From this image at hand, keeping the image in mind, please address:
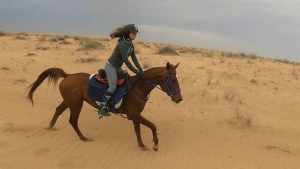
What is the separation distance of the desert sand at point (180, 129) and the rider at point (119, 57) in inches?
55.6

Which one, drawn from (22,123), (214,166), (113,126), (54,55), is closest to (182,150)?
(214,166)

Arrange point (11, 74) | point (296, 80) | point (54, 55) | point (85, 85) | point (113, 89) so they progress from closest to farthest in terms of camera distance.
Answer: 1. point (113, 89)
2. point (85, 85)
3. point (11, 74)
4. point (296, 80)
5. point (54, 55)

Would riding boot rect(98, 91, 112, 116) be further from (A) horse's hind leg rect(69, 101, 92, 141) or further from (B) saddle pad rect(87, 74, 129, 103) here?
(A) horse's hind leg rect(69, 101, 92, 141)

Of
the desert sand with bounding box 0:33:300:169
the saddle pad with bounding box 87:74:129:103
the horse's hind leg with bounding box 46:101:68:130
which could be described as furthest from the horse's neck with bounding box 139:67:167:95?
the horse's hind leg with bounding box 46:101:68:130

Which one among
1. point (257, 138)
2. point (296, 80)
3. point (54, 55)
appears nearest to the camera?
point (257, 138)

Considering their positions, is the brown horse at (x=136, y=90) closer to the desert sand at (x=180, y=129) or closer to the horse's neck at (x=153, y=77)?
the horse's neck at (x=153, y=77)

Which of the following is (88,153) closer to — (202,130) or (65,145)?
(65,145)

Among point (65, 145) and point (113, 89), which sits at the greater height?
point (113, 89)

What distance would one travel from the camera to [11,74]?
42.8ft

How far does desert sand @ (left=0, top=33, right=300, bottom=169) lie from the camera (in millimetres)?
6863

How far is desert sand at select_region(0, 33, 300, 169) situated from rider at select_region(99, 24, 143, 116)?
4.64 ft

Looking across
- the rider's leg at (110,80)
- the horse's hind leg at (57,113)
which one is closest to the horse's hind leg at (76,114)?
the horse's hind leg at (57,113)

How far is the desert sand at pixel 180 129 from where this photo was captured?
22.5 feet

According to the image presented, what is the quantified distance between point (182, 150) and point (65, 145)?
321 centimetres
